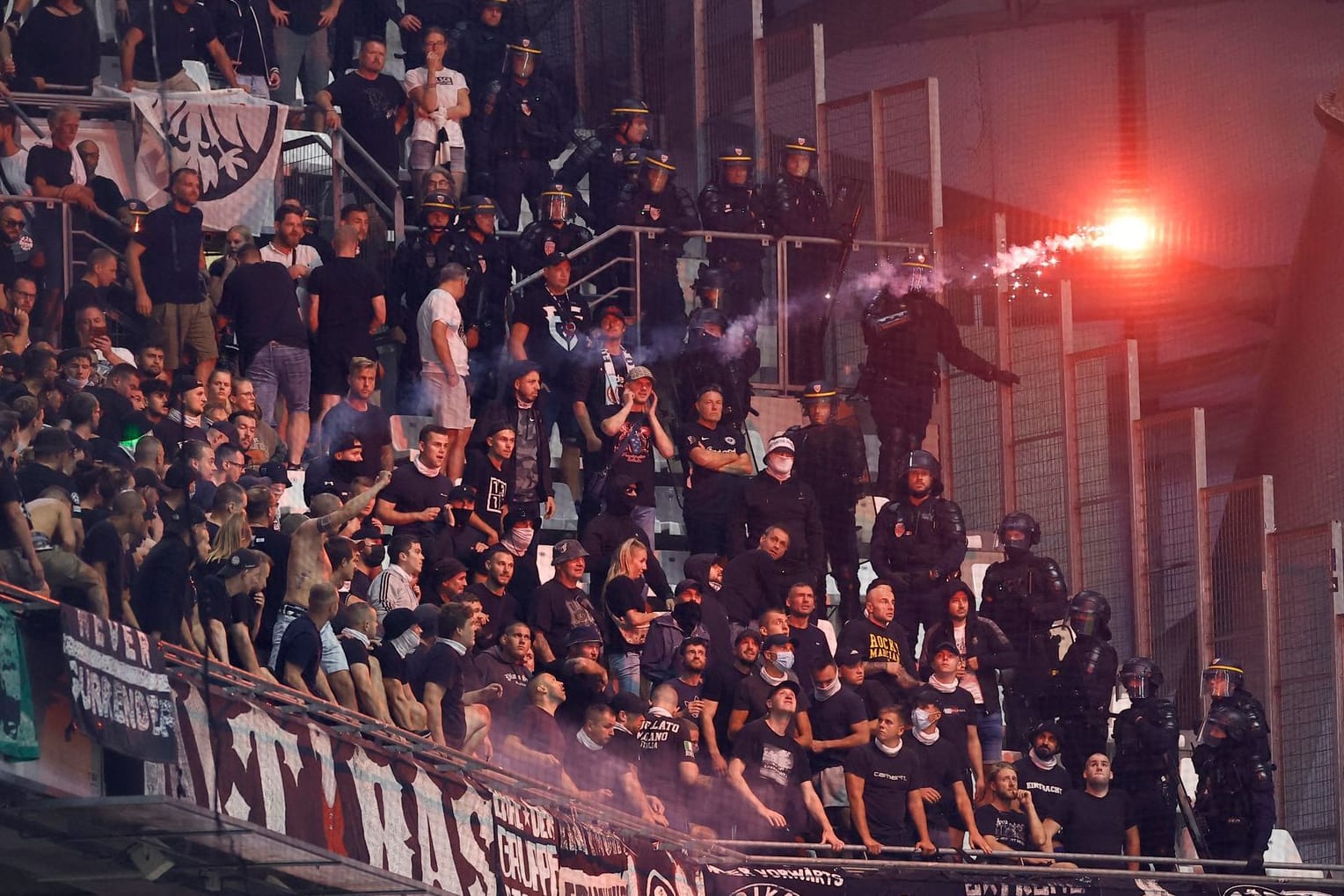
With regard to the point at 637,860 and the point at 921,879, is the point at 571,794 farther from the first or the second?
the point at 921,879

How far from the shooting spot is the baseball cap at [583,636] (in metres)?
12.8

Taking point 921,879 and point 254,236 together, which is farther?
point 254,236

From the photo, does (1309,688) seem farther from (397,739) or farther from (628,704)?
(397,739)

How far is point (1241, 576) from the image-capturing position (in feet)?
58.5

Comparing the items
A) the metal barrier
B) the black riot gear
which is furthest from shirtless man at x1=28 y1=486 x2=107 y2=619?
the metal barrier

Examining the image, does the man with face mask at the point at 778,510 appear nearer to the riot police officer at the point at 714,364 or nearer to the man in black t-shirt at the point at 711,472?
the man in black t-shirt at the point at 711,472

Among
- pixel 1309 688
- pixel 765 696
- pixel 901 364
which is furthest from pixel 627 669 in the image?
pixel 1309 688

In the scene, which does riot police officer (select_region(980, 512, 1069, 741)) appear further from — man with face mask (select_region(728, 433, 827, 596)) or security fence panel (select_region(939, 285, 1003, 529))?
security fence panel (select_region(939, 285, 1003, 529))

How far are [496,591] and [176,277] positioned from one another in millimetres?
2664

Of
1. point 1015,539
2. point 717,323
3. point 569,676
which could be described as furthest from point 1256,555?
point 569,676

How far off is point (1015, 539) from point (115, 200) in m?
5.88

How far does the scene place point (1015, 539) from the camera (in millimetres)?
16016

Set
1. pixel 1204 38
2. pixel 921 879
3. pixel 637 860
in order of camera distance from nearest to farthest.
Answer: pixel 637 860 < pixel 921 879 < pixel 1204 38

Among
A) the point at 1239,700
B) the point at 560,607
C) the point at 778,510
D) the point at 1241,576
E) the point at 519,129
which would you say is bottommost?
the point at 1239,700
